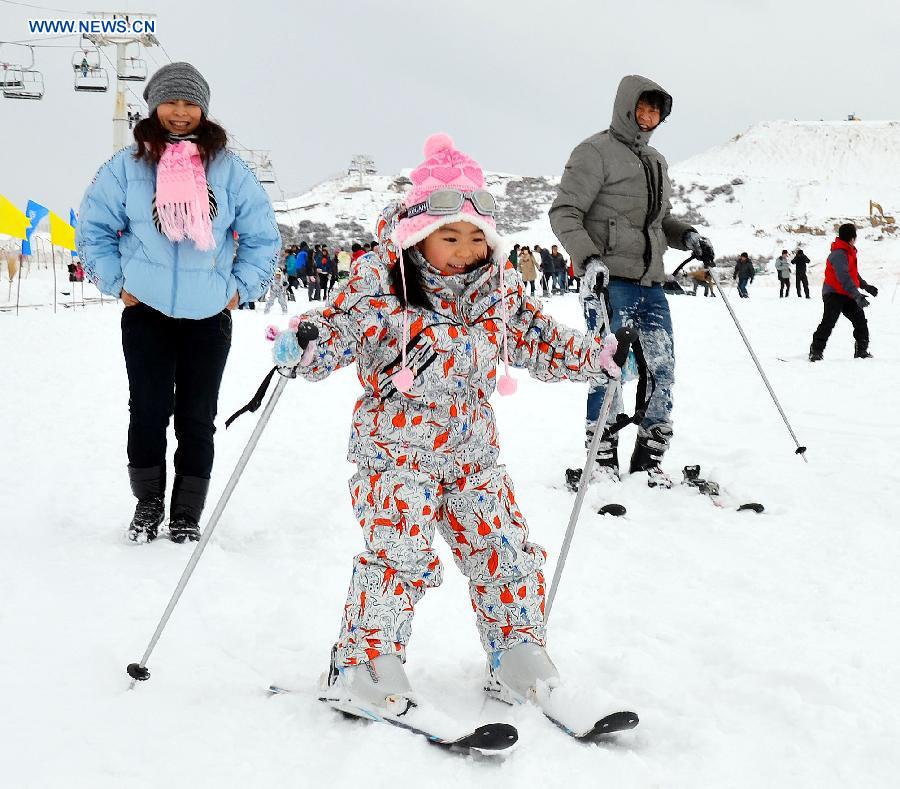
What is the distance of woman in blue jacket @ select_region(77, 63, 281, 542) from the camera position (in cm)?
324

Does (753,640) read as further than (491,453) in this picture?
Yes

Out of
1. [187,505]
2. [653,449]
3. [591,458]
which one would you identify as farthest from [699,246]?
[187,505]

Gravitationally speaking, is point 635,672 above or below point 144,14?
below

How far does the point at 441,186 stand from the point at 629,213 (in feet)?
7.72

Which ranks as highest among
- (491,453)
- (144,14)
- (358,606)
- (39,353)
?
(144,14)

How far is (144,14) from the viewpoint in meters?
22.7

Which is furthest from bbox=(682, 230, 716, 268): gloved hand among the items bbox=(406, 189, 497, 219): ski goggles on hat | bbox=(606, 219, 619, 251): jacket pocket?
bbox=(406, 189, 497, 219): ski goggles on hat

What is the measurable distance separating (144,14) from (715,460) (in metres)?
22.9

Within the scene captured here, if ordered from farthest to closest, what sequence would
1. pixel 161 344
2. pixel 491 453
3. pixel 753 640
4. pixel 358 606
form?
pixel 161 344 < pixel 753 640 < pixel 491 453 < pixel 358 606

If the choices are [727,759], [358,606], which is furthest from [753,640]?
[358,606]

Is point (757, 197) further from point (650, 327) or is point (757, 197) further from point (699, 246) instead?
point (650, 327)

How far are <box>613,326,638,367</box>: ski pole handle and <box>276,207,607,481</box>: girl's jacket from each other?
0.34 meters

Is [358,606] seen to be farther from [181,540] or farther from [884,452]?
[884,452]

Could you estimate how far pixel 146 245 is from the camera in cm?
326
